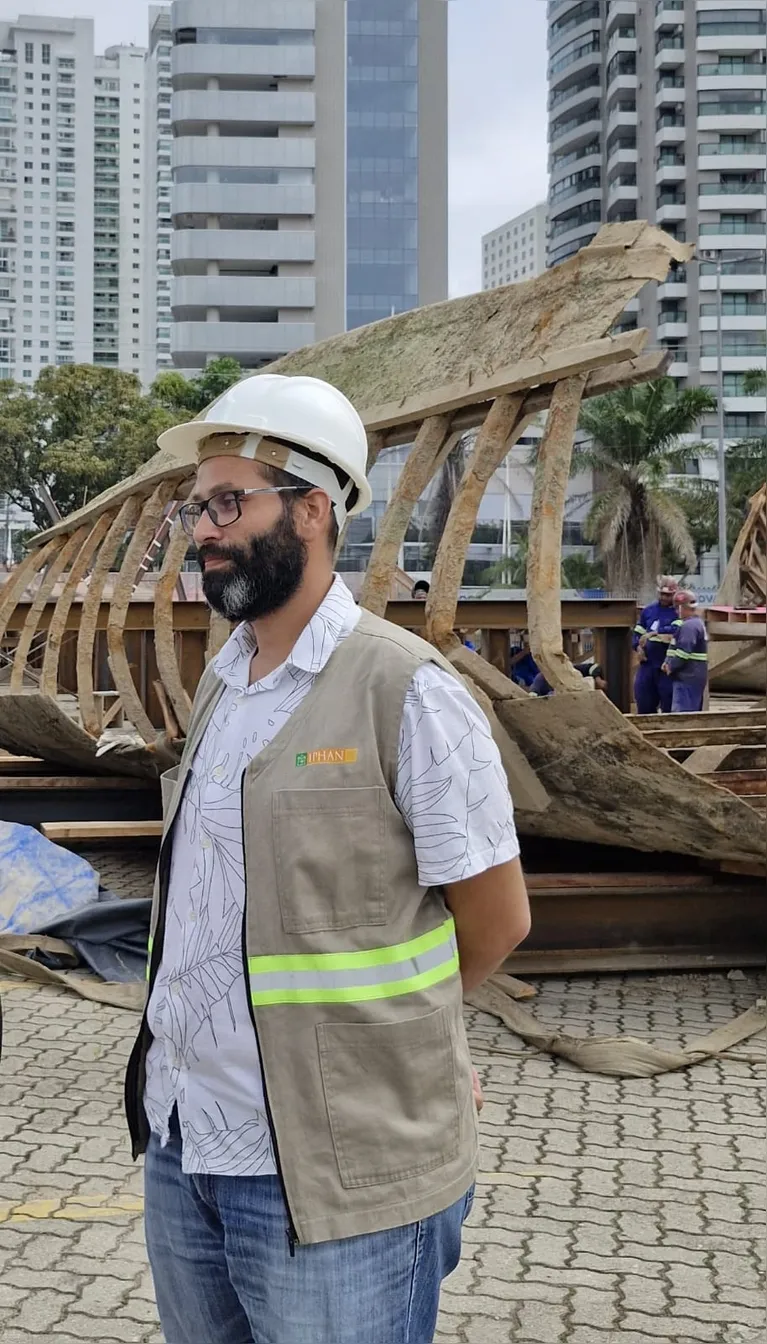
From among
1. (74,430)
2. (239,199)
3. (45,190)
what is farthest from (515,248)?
(74,430)

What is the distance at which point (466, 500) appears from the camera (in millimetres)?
6391

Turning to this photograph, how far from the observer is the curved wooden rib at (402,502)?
264 inches

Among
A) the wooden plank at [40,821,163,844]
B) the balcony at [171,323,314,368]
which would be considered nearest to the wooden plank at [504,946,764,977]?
the wooden plank at [40,821,163,844]

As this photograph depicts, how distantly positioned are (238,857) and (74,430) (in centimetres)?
4694

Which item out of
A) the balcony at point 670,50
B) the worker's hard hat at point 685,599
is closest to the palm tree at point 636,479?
the worker's hard hat at point 685,599

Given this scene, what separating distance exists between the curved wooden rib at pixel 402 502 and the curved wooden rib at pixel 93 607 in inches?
133

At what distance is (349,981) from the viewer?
1.87 m

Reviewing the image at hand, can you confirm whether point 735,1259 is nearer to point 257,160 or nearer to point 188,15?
point 257,160

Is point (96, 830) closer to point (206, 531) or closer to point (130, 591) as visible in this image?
point (130, 591)

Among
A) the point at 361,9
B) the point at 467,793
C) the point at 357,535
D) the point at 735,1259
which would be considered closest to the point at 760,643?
the point at 735,1259

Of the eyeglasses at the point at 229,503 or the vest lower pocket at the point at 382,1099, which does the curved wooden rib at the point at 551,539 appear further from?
the vest lower pocket at the point at 382,1099

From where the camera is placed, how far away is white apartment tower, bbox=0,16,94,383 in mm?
139375

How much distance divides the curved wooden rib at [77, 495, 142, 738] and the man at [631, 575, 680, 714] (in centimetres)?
488

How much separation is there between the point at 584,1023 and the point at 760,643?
7.94 m
